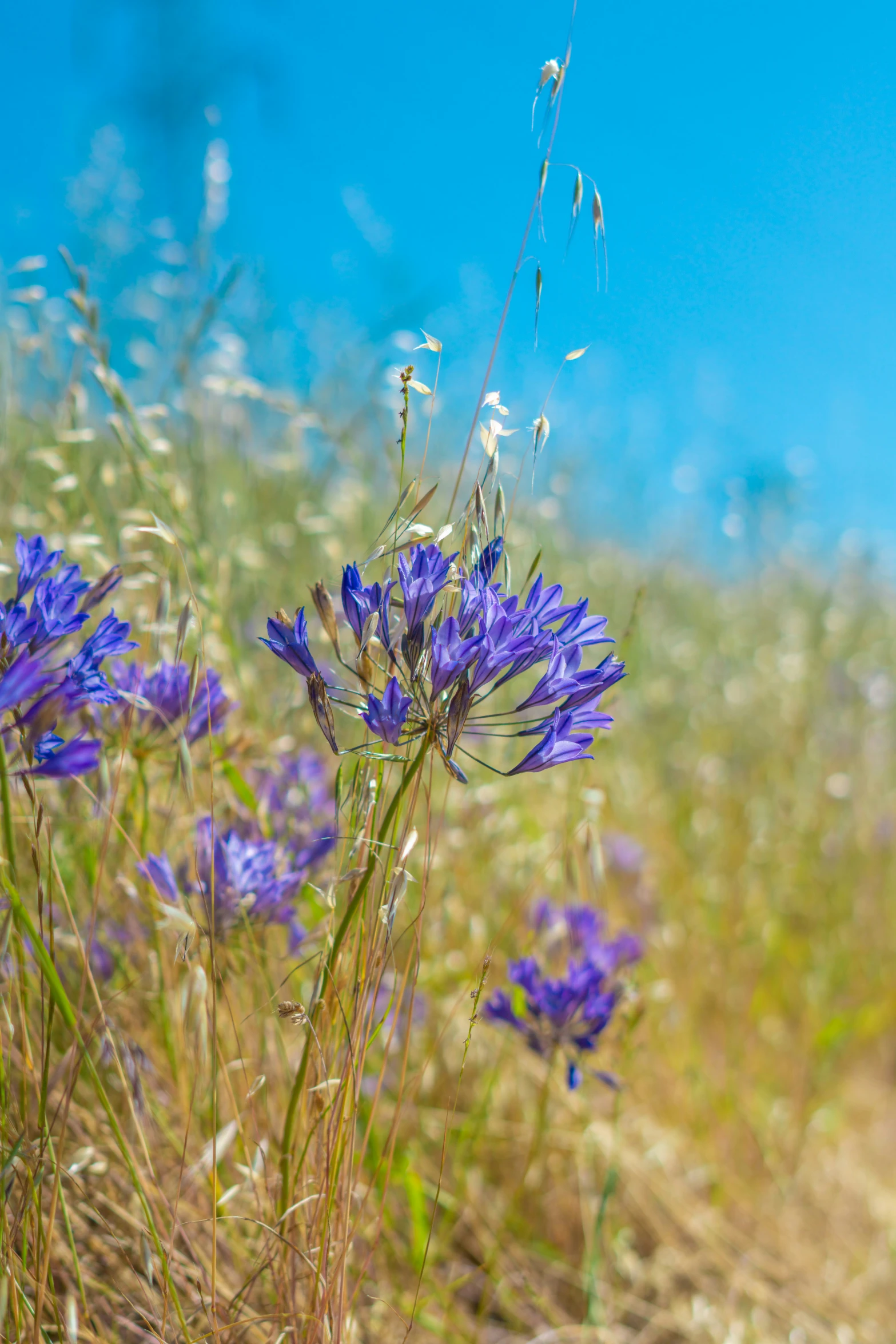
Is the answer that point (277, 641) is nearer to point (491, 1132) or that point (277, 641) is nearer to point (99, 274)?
point (491, 1132)

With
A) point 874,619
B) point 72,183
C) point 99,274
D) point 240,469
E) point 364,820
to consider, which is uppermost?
point 874,619

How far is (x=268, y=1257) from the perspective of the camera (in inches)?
33.7

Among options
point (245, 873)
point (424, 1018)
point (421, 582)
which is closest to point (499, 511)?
point (421, 582)

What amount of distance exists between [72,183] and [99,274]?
2.71ft

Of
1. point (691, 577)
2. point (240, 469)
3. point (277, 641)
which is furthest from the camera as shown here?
point (691, 577)

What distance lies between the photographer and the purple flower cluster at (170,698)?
3.34 feet

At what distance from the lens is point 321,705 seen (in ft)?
2.33

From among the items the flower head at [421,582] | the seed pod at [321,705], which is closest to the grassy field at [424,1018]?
the seed pod at [321,705]

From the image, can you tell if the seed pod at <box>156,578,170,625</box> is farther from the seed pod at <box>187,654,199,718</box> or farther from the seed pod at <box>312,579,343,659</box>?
the seed pod at <box>312,579,343,659</box>

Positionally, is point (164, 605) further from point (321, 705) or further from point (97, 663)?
point (321, 705)

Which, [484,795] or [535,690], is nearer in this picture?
[535,690]

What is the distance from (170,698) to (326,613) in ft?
1.24

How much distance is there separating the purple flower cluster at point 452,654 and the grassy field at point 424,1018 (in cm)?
14

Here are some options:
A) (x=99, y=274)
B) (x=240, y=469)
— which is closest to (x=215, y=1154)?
(x=240, y=469)
